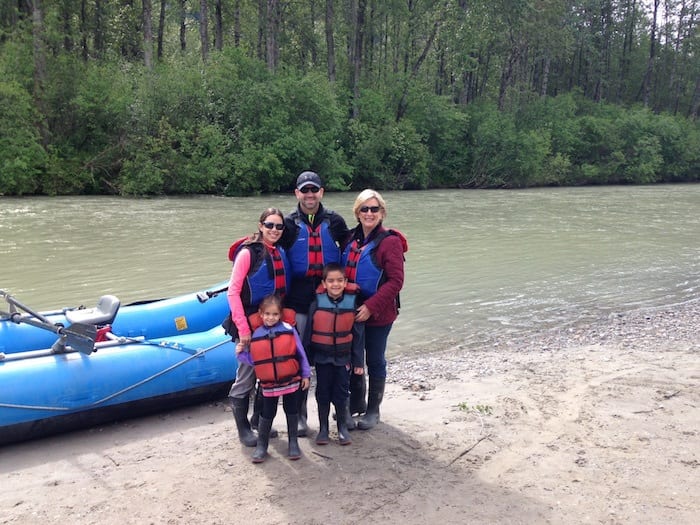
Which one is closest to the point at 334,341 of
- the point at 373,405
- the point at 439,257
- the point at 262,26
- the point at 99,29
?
the point at 373,405

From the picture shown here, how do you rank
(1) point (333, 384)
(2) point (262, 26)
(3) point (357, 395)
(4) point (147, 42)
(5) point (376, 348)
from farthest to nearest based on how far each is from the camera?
(2) point (262, 26) → (4) point (147, 42) → (3) point (357, 395) → (5) point (376, 348) → (1) point (333, 384)

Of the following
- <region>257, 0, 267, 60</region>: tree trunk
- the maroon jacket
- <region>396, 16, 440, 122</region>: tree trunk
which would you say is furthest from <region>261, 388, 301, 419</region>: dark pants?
<region>257, 0, 267, 60</region>: tree trunk

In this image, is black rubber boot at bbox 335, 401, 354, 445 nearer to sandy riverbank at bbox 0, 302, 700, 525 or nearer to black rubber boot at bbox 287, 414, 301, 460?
sandy riverbank at bbox 0, 302, 700, 525

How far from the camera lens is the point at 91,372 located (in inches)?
148

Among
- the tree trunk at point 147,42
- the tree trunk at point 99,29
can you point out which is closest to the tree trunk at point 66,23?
the tree trunk at point 99,29

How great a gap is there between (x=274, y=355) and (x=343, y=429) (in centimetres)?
63

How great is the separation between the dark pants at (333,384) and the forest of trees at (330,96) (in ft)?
52.3

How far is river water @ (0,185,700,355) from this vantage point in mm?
7074

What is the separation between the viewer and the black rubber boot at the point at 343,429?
3279mm

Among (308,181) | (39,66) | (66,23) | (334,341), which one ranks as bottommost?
(334,341)

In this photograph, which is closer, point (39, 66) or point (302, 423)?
point (302, 423)

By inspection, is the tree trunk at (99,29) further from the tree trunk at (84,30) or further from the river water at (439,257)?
the river water at (439,257)

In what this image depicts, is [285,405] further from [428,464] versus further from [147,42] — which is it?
[147,42]

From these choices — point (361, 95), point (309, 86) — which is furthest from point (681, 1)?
point (309, 86)
